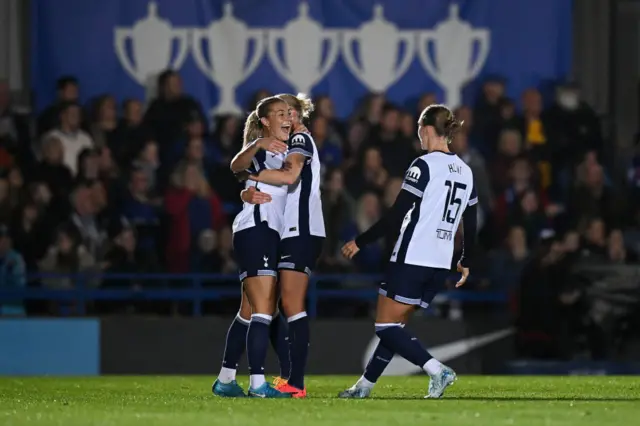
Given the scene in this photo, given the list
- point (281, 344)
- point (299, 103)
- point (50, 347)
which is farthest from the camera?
point (50, 347)

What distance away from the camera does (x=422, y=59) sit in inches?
667

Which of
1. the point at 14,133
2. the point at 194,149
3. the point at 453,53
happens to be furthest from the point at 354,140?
the point at 14,133

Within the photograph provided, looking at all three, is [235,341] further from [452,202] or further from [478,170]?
[478,170]

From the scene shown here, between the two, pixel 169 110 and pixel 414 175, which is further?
pixel 169 110

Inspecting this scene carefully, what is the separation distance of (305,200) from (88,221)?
643 centimetres

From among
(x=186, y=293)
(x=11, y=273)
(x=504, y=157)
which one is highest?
(x=504, y=157)

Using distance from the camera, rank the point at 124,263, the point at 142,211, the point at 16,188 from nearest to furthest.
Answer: the point at 124,263
the point at 142,211
the point at 16,188

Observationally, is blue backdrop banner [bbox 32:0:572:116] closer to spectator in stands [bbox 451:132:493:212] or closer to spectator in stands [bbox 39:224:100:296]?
spectator in stands [bbox 451:132:493:212]

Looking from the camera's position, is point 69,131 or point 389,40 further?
point 389,40

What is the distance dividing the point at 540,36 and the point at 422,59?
4.51ft

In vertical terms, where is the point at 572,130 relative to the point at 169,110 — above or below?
below

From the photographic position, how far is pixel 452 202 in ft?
29.7

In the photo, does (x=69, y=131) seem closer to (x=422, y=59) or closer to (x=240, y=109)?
(x=240, y=109)

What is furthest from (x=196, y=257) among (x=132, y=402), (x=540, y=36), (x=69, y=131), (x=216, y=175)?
(x=132, y=402)
